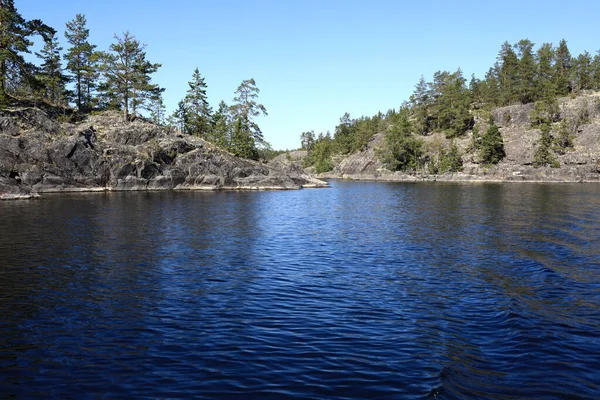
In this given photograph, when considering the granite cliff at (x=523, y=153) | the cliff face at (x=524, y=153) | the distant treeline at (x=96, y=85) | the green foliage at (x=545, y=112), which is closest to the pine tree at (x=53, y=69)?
the distant treeline at (x=96, y=85)

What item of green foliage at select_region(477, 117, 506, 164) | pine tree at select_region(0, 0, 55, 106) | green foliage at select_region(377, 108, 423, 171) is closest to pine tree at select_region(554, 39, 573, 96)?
green foliage at select_region(477, 117, 506, 164)

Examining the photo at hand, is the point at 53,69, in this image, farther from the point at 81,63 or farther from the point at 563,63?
the point at 563,63

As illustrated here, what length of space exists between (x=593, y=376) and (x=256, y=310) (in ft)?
34.3

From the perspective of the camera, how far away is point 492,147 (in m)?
133

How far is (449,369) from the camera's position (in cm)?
1039

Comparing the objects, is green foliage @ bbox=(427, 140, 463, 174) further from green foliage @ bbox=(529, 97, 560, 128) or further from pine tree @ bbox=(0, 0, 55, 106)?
pine tree @ bbox=(0, 0, 55, 106)

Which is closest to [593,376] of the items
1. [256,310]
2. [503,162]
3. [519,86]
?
[256,310]

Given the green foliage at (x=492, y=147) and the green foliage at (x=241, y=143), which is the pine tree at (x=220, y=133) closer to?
the green foliage at (x=241, y=143)

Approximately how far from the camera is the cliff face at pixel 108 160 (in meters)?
68.4

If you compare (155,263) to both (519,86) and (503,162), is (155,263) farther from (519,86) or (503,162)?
(519,86)

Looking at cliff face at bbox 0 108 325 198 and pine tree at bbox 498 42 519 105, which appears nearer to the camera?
cliff face at bbox 0 108 325 198

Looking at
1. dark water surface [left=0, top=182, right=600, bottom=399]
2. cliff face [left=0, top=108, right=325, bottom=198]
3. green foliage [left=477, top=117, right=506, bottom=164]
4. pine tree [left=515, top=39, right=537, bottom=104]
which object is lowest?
dark water surface [left=0, top=182, right=600, bottom=399]

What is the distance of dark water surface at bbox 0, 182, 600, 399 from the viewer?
987cm

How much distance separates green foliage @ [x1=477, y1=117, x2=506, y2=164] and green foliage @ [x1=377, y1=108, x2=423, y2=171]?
81.2 ft
